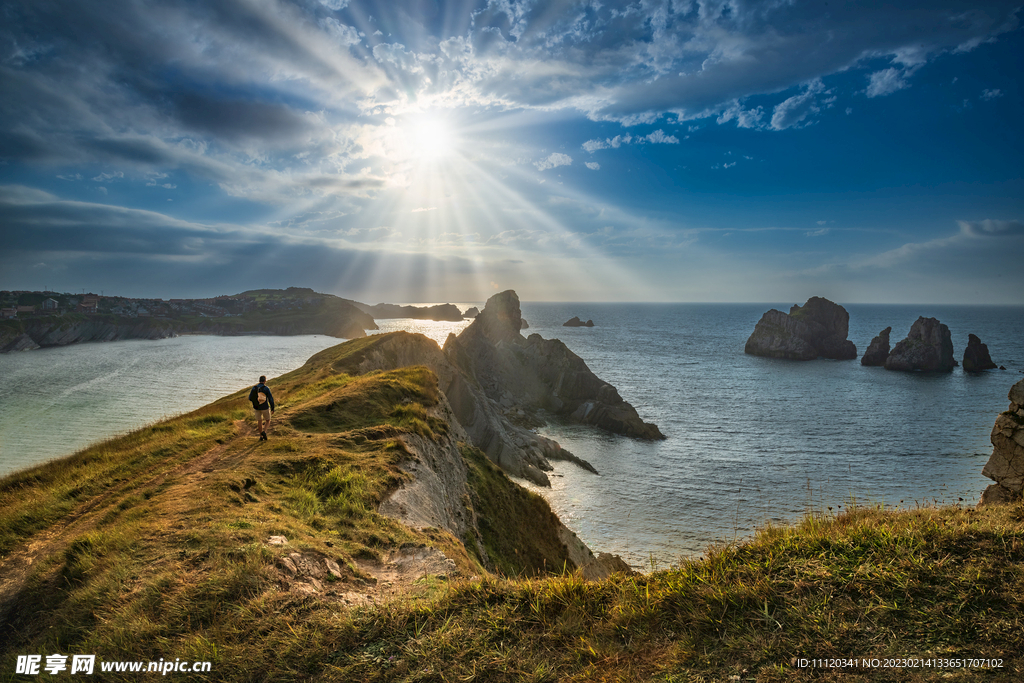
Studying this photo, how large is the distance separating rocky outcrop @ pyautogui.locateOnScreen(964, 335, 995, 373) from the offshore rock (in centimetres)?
10554

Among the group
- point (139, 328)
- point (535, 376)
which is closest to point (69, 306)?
point (139, 328)

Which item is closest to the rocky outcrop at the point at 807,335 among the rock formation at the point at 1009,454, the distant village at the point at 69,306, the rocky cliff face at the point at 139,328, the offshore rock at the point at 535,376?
the offshore rock at the point at 535,376

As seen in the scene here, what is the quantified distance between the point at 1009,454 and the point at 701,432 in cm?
4952

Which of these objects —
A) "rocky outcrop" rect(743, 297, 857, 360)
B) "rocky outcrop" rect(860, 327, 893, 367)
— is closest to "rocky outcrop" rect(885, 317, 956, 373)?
"rocky outcrop" rect(860, 327, 893, 367)

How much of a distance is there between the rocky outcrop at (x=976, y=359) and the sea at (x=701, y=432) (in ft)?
13.2

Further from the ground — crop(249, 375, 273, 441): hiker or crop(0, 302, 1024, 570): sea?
crop(249, 375, 273, 441): hiker

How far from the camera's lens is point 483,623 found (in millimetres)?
5941

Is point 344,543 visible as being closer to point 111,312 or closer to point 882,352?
point 882,352

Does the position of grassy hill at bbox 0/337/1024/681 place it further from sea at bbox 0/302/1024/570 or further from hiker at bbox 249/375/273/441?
hiker at bbox 249/375/273/441

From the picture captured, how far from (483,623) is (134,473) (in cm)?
1367

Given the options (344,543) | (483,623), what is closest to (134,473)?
(344,543)

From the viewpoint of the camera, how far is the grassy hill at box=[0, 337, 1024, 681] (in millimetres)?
4840

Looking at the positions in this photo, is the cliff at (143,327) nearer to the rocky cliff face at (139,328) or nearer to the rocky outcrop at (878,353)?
the rocky cliff face at (139,328)

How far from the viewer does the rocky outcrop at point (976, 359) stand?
110062mm
